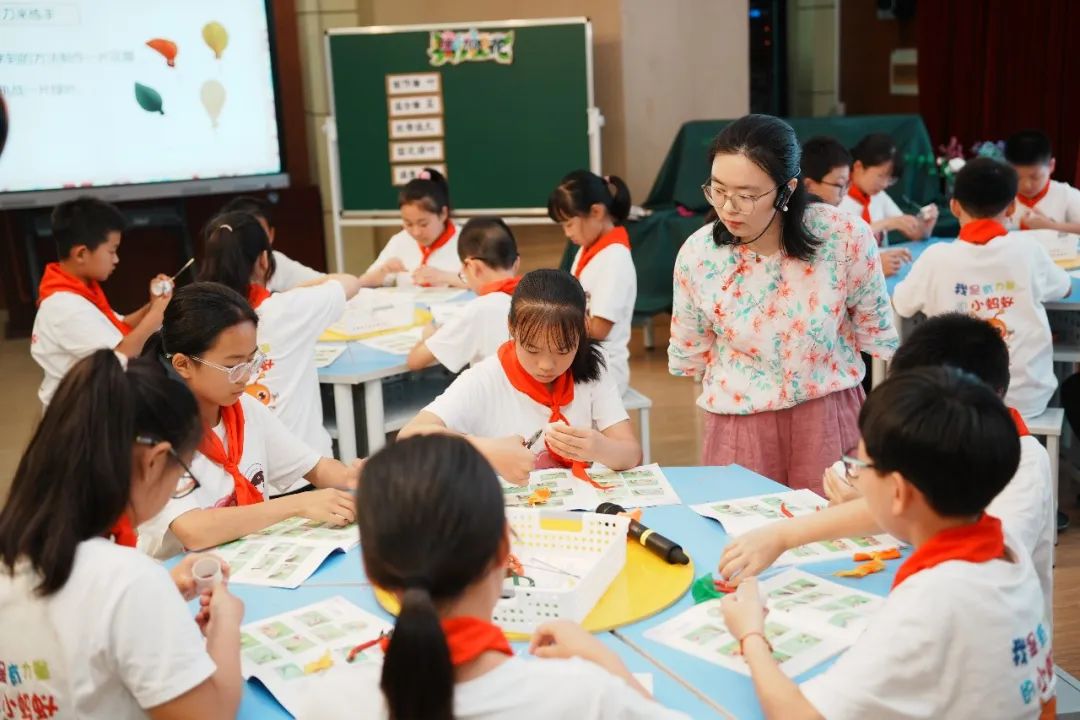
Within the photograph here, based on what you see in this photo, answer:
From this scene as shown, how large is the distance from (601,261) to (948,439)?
266cm

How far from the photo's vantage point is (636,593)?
1.84 meters

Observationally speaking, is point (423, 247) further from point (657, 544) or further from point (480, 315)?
point (657, 544)

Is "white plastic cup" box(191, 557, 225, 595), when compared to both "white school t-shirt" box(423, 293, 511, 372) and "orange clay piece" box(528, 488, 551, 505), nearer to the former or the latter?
"orange clay piece" box(528, 488, 551, 505)

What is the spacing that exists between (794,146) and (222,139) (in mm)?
4858

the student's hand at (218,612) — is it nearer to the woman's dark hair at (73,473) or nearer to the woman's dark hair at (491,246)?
the woman's dark hair at (73,473)

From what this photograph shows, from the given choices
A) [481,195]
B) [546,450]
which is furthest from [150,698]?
[481,195]

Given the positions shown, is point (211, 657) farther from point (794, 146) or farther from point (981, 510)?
point (794, 146)

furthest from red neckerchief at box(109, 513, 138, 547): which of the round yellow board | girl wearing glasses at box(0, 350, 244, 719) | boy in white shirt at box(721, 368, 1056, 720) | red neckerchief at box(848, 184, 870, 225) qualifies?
red neckerchief at box(848, 184, 870, 225)

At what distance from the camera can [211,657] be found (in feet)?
5.11

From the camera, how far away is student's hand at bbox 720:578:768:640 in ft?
5.21

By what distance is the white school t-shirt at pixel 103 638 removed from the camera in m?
1.42

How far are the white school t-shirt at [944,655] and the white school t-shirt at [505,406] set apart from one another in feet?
4.10

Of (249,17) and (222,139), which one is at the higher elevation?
(249,17)

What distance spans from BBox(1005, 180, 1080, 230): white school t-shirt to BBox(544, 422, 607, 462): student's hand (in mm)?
3230
